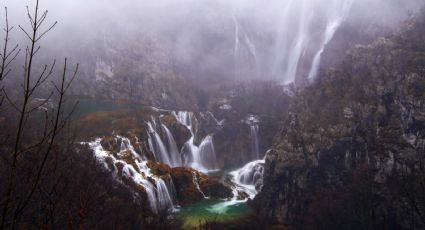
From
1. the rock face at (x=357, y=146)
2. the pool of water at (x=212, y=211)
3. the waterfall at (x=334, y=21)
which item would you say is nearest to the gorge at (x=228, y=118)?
the rock face at (x=357, y=146)

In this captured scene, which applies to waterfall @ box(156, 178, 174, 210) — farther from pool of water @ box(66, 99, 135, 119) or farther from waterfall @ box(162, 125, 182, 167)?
pool of water @ box(66, 99, 135, 119)

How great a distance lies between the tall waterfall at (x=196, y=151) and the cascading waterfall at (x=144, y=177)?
14368mm

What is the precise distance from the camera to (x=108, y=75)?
290 ft

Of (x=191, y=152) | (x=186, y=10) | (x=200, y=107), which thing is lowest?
(x=191, y=152)

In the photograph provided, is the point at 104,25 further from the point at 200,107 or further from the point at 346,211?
the point at 346,211

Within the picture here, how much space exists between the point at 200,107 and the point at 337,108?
43.7m

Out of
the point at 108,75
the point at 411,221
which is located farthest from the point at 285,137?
the point at 108,75

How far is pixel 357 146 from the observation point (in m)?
42.6

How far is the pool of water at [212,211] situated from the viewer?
131 ft

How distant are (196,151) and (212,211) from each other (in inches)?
867

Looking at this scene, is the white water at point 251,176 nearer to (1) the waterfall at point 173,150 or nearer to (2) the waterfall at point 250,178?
(2) the waterfall at point 250,178

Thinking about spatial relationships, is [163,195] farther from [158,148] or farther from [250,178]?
[250,178]

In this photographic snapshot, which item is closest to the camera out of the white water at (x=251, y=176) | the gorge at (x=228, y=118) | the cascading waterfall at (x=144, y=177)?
the gorge at (x=228, y=118)

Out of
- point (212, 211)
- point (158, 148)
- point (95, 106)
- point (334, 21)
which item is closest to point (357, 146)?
point (212, 211)
